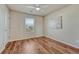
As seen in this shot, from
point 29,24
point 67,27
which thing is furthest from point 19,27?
point 67,27

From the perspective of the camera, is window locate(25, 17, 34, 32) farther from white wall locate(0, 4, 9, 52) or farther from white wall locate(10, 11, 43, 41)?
white wall locate(0, 4, 9, 52)

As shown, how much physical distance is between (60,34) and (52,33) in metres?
0.39

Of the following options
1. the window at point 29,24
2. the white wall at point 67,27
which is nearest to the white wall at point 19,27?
the window at point 29,24

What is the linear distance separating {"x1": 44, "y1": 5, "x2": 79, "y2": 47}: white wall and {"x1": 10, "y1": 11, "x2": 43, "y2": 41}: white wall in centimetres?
29

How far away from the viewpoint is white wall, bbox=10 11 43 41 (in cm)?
284

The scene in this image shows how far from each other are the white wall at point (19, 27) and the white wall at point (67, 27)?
288mm

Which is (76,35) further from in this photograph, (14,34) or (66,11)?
(14,34)

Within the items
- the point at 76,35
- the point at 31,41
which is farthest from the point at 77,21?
the point at 31,41

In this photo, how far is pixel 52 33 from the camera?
137 inches

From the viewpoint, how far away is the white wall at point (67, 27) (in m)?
3.31

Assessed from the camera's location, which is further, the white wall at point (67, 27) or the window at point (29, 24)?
the white wall at point (67, 27)

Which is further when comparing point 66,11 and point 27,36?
point 66,11

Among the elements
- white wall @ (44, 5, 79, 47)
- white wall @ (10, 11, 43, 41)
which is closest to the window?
white wall @ (10, 11, 43, 41)

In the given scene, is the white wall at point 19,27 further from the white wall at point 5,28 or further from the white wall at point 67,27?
the white wall at point 67,27
